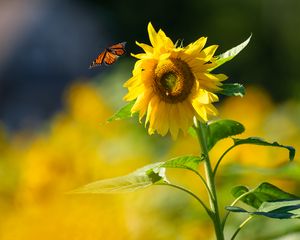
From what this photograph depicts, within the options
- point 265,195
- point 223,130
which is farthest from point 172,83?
point 265,195

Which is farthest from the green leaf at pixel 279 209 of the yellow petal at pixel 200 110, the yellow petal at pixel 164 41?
the yellow petal at pixel 164 41

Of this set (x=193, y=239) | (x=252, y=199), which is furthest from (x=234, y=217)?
(x=252, y=199)

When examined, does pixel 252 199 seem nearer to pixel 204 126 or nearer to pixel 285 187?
pixel 204 126

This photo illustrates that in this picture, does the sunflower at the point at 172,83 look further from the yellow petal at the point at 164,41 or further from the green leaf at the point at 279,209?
the green leaf at the point at 279,209

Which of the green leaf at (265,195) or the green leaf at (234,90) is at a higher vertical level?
the green leaf at (234,90)

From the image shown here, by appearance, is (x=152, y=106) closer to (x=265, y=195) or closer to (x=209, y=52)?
(x=209, y=52)
